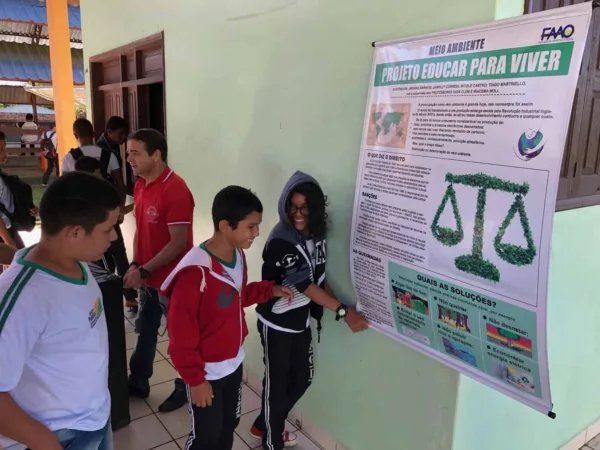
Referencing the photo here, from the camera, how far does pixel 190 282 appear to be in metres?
1.50

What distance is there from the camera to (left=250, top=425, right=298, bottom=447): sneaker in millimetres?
2135

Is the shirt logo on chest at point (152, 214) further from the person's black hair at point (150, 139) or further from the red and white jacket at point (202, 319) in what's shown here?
the red and white jacket at point (202, 319)

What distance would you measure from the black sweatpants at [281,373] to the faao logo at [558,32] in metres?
1.37

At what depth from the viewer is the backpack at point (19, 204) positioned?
3.02 meters

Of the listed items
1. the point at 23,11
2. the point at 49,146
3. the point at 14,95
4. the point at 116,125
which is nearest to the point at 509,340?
the point at 116,125

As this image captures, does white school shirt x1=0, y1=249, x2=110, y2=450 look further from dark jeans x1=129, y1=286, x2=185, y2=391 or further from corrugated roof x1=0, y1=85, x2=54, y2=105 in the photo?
corrugated roof x1=0, y1=85, x2=54, y2=105

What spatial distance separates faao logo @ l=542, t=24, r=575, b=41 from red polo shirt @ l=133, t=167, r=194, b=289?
1.60 m

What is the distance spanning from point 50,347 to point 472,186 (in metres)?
1.17

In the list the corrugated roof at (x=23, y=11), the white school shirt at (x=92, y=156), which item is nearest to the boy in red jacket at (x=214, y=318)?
the white school shirt at (x=92, y=156)

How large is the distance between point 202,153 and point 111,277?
101 cm

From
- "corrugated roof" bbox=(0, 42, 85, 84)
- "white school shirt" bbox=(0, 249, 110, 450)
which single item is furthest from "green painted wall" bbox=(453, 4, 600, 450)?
"corrugated roof" bbox=(0, 42, 85, 84)

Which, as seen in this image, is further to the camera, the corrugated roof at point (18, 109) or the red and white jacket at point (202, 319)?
the corrugated roof at point (18, 109)

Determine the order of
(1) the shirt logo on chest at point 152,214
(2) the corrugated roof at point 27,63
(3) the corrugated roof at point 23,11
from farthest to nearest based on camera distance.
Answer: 1. (2) the corrugated roof at point 27,63
2. (3) the corrugated roof at point 23,11
3. (1) the shirt logo on chest at point 152,214

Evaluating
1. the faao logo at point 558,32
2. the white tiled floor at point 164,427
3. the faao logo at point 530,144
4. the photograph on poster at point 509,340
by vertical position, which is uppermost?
the faao logo at point 558,32
